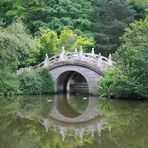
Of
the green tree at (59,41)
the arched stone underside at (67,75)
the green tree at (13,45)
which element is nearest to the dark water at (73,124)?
the green tree at (13,45)

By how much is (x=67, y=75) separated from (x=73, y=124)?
50.0 ft

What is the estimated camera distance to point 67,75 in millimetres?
32344

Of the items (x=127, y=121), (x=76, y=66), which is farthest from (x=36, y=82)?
(x=127, y=121)

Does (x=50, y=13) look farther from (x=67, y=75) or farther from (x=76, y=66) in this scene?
(x=76, y=66)

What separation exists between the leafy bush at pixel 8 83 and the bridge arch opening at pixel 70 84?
13.5 feet

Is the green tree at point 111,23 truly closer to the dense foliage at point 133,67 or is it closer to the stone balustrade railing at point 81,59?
the stone balustrade railing at point 81,59

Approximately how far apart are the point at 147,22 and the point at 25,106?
817 cm

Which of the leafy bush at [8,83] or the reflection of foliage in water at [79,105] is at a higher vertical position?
the leafy bush at [8,83]

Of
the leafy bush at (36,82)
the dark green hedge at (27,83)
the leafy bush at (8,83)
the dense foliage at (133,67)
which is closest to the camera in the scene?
the dense foliage at (133,67)

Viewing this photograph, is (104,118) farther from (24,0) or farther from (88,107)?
(24,0)

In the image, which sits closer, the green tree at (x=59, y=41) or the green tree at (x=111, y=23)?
the green tree at (x=59, y=41)

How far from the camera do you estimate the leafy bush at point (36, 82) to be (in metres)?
28.4

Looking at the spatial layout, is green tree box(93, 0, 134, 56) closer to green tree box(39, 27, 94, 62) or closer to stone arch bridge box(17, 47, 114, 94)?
green tree box(39, 27, 94, 62)

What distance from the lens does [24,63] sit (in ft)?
104
